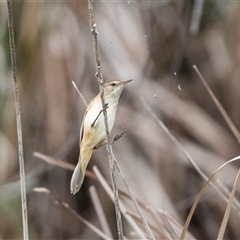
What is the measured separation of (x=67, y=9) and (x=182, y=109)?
0.48 m

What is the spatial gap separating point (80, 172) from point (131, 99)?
0.76 m

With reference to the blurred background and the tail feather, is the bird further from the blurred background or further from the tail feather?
the blurred background

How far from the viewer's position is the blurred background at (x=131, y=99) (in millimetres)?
1448

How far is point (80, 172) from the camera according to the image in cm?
74

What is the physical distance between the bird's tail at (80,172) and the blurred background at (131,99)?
62 centimetres

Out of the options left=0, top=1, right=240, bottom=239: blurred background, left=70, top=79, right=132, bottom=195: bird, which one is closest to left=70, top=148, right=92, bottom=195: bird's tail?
left=70, top=79, right=132, bottom=195: bird

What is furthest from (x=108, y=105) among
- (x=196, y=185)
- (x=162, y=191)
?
(x=196, y=185)

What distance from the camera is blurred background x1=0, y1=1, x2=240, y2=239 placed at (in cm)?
145

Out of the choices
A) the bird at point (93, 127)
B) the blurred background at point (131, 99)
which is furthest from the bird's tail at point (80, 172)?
the blurred background at point (131, 99)

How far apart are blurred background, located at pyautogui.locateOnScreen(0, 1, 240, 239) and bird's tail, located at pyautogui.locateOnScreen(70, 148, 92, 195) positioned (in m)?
0.62

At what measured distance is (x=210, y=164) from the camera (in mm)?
1518

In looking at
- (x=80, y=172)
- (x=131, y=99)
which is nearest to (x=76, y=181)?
(x=80, y=172)

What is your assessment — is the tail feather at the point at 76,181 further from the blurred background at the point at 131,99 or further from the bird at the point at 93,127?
the blurred background at the point at 131,99

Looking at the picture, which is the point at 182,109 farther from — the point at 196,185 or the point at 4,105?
the point at 4,105
